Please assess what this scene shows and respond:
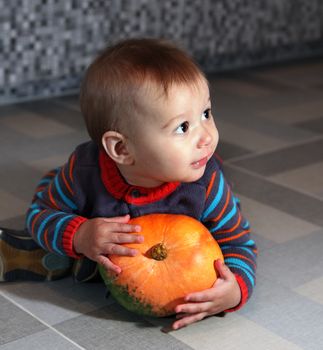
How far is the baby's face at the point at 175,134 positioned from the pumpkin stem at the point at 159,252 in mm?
117

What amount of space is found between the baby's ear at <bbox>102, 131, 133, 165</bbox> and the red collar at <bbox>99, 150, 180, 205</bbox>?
0.06 m

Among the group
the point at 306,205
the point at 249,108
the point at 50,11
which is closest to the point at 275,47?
the point at 249,108

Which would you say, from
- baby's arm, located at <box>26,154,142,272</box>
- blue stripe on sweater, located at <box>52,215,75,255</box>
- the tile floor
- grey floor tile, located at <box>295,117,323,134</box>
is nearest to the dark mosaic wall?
the tile floor

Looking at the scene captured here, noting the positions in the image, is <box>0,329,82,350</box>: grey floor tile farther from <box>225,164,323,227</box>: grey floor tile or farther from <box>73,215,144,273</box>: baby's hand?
<box>225,164,323,227</box>: grey floor tile

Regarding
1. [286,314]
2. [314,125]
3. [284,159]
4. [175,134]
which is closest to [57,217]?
[175,134]

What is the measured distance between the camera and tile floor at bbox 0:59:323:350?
124 cm

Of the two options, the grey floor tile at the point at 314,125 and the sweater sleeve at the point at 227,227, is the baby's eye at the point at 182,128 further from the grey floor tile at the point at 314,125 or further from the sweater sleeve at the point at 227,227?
the grey floor tile at the point at 314,125

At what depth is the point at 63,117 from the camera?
2467 millimetres

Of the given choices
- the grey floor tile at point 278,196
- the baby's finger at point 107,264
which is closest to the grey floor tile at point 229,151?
the grey floor tile at point 278,196

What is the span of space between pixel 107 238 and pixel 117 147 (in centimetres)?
15

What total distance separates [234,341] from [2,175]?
2.95 feet

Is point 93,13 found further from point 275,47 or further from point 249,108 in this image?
point 275,47

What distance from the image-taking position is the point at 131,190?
1.32 metres

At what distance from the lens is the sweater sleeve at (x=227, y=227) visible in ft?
4.36
